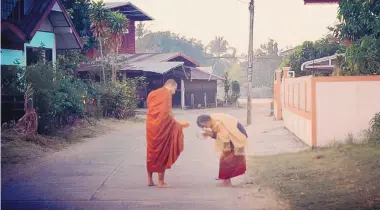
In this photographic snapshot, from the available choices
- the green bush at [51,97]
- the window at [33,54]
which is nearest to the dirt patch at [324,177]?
the green bush at [51,97]

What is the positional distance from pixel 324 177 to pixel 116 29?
822 cm

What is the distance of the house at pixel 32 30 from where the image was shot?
1254 cm

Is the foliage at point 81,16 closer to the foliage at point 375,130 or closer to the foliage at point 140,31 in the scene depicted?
the foliage at point 140,31

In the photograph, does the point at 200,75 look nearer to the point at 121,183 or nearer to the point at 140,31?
the point at 140,31

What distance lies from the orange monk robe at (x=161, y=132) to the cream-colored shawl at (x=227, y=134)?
0.47 metres

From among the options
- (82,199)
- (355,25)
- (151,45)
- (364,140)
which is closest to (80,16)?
(151,45)

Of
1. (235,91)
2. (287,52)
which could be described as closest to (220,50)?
(235,91)

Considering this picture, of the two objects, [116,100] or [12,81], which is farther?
[116,100]

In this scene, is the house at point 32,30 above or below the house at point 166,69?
above

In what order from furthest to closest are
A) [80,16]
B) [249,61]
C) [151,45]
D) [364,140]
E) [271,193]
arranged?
[80,16] < [249,61] < [151,45] < [364,140] < [271,193]

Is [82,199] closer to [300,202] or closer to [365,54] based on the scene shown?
[300,202]

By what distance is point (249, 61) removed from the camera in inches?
611

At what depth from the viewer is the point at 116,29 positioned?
14.0m

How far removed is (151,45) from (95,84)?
154 inches
